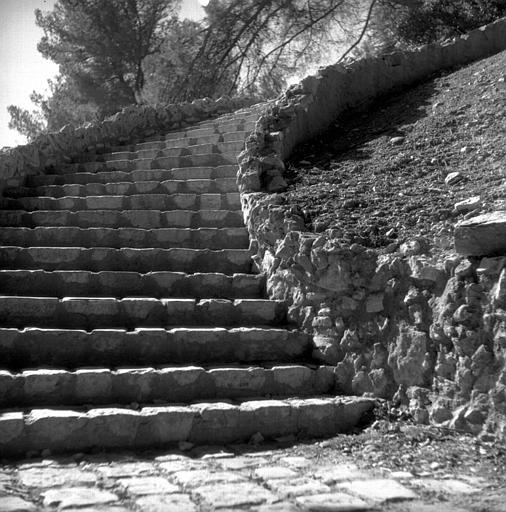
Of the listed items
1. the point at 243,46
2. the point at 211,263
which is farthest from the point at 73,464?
the point at 243,46

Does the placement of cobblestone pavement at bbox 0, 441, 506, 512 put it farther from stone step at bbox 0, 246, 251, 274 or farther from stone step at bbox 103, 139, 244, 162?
stone step at bbox 103, 139, 244, 162

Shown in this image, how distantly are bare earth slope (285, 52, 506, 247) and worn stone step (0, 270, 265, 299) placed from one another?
0.70 meters

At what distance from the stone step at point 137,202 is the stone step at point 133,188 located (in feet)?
0.84

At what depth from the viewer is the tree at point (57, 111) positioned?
53.5 feet

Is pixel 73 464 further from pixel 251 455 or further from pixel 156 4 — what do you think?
pixel 156 4

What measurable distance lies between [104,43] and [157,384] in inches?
511

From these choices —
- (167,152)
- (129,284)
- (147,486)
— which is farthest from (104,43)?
(147,486)

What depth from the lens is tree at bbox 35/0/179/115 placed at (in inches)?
624

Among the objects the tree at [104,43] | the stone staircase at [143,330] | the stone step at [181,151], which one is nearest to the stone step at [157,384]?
the stone staircase at [143,330]

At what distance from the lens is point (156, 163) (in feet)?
25.3

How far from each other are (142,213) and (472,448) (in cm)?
356

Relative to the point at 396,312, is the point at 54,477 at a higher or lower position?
lower

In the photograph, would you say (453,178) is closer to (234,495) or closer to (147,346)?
(147,346)

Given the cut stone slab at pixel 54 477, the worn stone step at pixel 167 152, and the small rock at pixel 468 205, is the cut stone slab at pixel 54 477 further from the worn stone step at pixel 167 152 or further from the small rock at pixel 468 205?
the worn stone step at pixel 167 152
